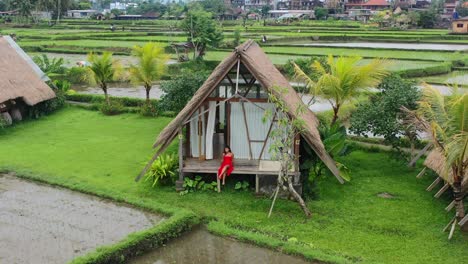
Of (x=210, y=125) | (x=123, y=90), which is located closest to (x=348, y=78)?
(x=210, y=125)

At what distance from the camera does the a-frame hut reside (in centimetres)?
1233

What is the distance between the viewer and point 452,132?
10.2 m

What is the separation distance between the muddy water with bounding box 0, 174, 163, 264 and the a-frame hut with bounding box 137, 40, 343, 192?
156 cm

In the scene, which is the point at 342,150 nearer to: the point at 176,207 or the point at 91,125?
the point at 176,207

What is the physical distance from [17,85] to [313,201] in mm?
13067

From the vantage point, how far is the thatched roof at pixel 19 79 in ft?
63.5

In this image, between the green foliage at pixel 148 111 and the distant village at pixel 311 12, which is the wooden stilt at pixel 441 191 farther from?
the distant village at pixel 311 12

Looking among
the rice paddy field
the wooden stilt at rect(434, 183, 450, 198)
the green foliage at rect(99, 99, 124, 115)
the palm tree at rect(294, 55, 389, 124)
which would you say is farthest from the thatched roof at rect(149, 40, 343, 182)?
the rice paddy field

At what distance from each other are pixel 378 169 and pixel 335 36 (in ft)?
124

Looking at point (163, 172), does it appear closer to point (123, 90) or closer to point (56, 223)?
point (56, 223)

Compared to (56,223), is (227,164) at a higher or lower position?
higher

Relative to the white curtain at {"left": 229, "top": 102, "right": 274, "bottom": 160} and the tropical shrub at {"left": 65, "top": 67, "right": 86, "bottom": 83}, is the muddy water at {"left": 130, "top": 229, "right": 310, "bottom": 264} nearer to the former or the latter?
the white curtain at {"left": 229, "top": 102, "right": 274, "bottom": 160}

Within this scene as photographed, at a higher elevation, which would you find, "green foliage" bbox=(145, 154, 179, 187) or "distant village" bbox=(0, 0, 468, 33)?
"distant village" bbox=(0, 0, 468, 33)

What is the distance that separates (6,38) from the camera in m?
22.7
